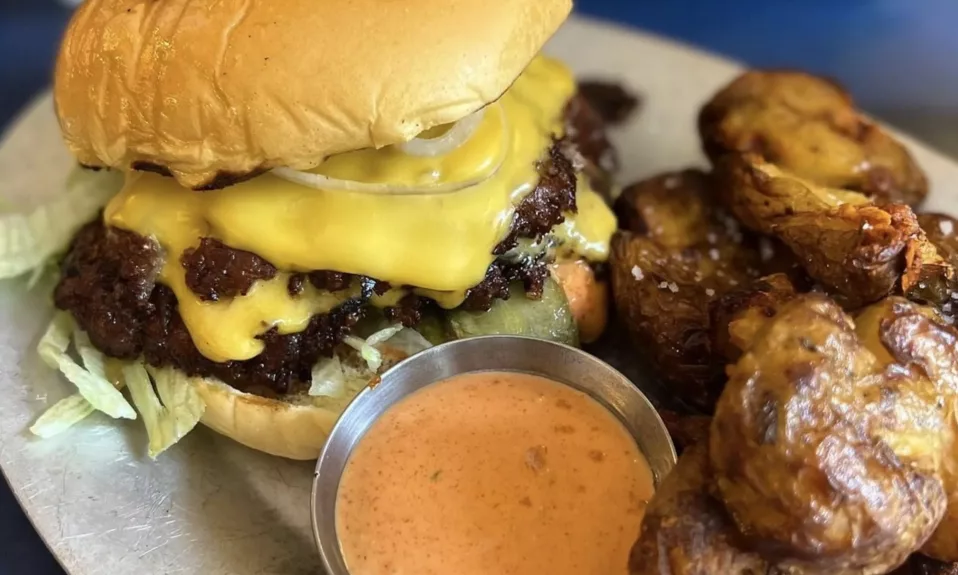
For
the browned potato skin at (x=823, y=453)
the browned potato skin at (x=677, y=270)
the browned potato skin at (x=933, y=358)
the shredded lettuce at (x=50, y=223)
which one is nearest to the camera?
the browned potato skin at (x=823, y=453)

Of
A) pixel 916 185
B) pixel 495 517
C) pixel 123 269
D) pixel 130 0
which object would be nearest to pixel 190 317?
pixel 123 269

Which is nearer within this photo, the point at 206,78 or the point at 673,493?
the point at 673,493

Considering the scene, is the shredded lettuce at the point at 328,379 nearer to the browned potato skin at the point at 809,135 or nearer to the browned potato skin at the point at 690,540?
the browned potato skin at the point at 690,540

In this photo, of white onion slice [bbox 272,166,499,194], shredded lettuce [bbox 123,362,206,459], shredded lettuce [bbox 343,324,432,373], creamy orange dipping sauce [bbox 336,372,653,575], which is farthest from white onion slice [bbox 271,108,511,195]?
shredded lettuce [bbox 123,362,206,459]

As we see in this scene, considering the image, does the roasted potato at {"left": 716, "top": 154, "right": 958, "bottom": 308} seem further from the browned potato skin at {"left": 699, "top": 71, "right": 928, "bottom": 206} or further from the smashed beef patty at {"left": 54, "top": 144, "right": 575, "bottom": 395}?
the smashed beef patty at {"left": 54, "top": 144, "right": 575, "bottom": 395}

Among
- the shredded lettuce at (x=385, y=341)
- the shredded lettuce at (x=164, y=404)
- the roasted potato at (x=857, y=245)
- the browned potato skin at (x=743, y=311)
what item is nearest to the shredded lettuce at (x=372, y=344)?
the shredded lettuce at (x=385, y=341)

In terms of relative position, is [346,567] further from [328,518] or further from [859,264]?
[859,264]

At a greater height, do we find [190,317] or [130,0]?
[130,0]
